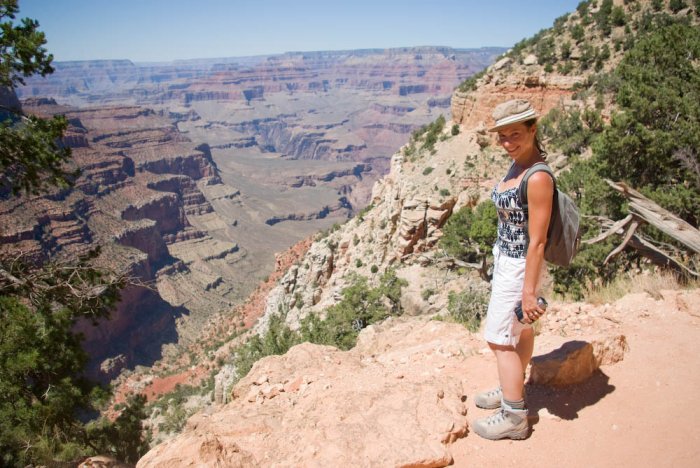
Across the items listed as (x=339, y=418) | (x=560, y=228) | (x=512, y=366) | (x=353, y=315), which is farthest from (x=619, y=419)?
(x=353, y=315)

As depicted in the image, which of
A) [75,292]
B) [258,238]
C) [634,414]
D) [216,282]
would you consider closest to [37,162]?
[75,292]

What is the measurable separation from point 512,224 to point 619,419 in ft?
6.07

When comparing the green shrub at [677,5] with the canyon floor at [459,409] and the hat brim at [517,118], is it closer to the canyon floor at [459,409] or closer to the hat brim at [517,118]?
the canyon floor at [459,409]

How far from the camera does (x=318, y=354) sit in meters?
5.74

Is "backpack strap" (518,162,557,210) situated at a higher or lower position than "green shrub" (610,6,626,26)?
lower

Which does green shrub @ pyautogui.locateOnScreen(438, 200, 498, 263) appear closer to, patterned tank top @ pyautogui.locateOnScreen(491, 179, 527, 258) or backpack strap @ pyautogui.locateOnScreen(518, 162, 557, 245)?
patterned tank top @ pyautogui.locateOnScreen(491, 179, 527, 258)

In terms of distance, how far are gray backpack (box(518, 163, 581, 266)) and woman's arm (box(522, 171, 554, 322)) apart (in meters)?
0.10

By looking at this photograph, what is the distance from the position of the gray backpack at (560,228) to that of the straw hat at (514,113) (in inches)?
13.6

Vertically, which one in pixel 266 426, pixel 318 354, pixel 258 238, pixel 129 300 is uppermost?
pixel 266 426

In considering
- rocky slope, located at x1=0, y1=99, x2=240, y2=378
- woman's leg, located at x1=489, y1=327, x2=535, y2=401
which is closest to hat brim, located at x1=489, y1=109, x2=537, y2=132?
woman's leg, located at x1=489, y1=327, x2=535, y2=401

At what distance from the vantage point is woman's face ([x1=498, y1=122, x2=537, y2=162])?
309 centimetres

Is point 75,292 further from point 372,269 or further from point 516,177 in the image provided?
point 372,269

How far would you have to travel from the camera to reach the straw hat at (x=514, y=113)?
301cm

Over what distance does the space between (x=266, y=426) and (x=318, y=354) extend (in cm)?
190
